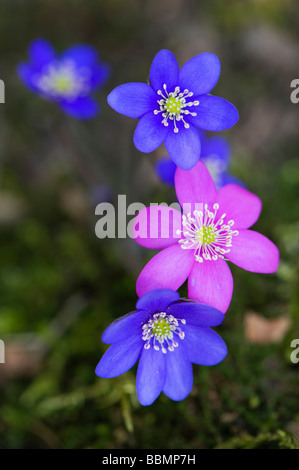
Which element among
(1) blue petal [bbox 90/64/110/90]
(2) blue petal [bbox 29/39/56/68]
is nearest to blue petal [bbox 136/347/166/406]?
(1) blue petal [bbox 90/64/110/90]

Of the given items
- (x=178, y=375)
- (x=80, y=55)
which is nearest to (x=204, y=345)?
(x=178, y=375)

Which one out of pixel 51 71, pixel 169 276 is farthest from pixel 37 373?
pixel 51 71

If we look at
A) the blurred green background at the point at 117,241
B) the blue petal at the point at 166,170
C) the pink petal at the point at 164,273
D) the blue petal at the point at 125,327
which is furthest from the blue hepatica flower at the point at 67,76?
the blue petal at the point at 125,327

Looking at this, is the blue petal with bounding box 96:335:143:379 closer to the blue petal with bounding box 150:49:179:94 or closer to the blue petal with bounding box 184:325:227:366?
the blue petal with bounding box 184:325:227:366

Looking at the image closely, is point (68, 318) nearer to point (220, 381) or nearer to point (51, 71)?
point (220, 381)

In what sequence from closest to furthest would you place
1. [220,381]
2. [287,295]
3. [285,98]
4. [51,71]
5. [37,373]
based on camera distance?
[220,381] → [287,295] → [37,373] → [51,71] → [285,98]

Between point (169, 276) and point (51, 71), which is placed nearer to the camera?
point (169, 276)
